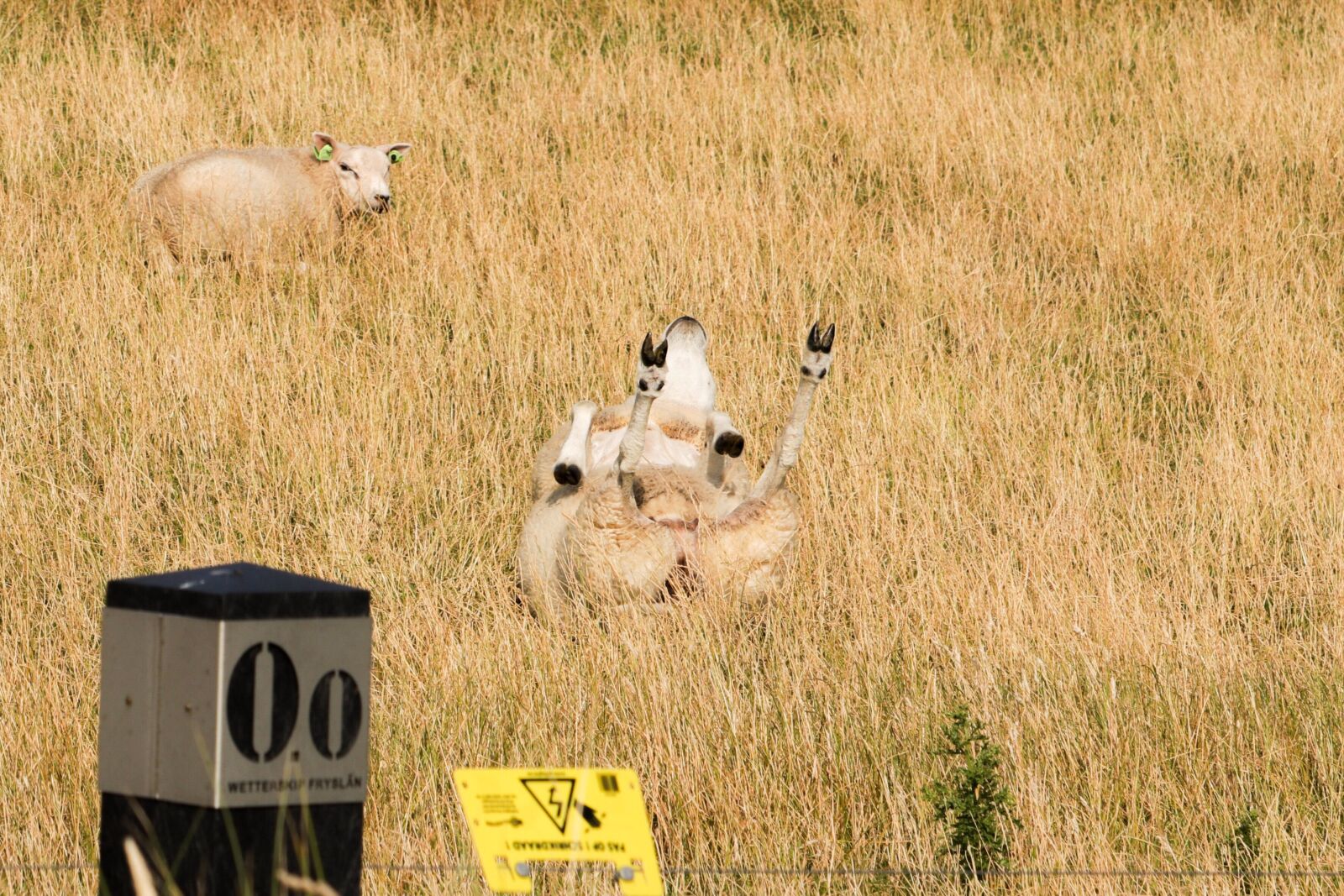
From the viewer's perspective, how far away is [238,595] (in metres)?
1.99

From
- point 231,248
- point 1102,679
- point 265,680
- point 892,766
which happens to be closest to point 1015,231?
point 231,248

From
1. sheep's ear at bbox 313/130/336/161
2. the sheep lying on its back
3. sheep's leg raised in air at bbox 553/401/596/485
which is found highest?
sheep's ear at bbox 313/130/336/161

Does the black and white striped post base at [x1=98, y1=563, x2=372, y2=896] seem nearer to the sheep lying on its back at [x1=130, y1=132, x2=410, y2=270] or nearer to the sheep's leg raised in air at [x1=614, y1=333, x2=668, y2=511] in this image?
the sheep's leg raised in air at [x1=614, y1=333, x2=668, y2=511]

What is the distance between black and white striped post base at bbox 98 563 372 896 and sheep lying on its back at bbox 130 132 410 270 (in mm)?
6600

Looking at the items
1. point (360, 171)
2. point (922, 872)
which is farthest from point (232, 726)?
point (360, 171)

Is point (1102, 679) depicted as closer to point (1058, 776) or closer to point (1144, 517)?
point (1058, 776)

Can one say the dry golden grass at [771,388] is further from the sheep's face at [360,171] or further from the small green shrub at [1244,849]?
the sheep's face at [360,171]

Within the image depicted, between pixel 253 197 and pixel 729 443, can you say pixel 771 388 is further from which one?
pixel 253 197

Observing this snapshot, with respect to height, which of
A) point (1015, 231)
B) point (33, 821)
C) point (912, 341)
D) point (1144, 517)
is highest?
point (1015, 231)

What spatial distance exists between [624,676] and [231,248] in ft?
16.5

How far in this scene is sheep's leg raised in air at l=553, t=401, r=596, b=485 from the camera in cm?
512

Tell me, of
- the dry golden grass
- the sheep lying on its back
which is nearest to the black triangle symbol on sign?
the dry golden grass

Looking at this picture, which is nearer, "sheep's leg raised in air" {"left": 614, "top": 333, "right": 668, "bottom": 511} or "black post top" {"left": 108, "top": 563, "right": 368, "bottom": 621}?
"black post top" {"left": 108, "top": 563, "right": 368, "bottom": 621}

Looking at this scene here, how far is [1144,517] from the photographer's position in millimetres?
5996
